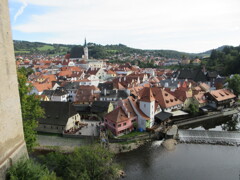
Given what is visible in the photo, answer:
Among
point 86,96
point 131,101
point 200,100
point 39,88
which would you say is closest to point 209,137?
point 131,101

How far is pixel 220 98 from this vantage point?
139 ft

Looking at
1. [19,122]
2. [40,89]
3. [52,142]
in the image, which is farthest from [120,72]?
[19,122]

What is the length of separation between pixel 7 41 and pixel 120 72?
2949 inches

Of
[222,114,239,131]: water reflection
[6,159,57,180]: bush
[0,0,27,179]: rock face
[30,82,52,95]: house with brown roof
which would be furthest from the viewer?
[30,82,52,95]: house with brown roof

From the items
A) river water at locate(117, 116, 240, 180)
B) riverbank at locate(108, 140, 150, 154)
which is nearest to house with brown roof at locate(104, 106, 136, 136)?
riverbank at locate(108, 140, 150, 154)

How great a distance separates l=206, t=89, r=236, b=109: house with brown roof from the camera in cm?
4181

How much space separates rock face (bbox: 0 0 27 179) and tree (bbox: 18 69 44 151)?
4.25m

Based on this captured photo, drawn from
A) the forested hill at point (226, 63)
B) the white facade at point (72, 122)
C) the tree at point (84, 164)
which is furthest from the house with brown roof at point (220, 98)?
the forested hill at point (226, 63)

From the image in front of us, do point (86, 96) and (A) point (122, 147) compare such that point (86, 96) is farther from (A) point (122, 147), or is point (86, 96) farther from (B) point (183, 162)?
(B) point (183, 162)

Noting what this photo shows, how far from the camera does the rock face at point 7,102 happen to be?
11.5m

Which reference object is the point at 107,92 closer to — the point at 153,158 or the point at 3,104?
the point at 153,158

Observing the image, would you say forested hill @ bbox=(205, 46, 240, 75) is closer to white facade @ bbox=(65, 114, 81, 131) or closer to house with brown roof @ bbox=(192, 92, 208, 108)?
house with brown roof @ bbox=(192, 92, 208, 108)

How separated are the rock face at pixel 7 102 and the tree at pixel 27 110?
4254mm

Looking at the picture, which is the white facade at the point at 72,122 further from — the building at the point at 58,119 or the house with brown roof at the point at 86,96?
the house with brown roof at the point at 86,96
